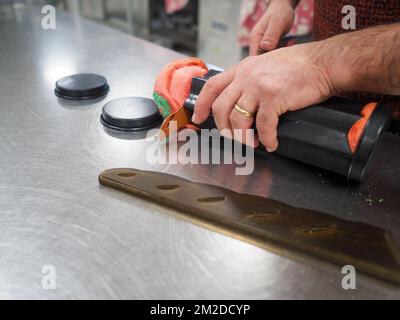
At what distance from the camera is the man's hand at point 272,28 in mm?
933

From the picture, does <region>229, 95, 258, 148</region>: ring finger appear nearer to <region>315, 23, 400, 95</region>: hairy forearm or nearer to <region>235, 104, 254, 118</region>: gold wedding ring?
<region>235, 104, 254, 118</region>: gold wedding ring

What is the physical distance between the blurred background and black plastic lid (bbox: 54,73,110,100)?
3.32 ft

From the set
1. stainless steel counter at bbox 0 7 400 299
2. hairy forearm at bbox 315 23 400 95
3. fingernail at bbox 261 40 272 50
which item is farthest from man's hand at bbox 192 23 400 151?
fingernail at bbox 261 40 272 50

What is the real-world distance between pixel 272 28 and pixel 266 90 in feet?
1.15

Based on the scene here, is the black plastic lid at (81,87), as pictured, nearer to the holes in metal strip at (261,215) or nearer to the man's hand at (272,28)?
the man's hand at (272,28)

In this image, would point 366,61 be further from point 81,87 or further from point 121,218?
point 81,87

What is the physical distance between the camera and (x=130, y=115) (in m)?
0.80

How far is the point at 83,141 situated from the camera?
0.77 meters

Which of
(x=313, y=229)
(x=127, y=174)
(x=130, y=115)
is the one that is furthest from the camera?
(x=130, y=115)

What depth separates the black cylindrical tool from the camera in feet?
1.96

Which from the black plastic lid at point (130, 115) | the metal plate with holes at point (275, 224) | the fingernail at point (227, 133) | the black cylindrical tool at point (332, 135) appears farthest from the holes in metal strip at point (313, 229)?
the black plastic lid at point (130, 115)

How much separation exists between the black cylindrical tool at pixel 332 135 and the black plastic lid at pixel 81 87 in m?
0.45

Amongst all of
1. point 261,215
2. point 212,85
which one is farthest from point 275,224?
point 212,85
